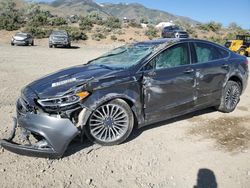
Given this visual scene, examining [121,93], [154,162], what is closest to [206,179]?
[154,162]

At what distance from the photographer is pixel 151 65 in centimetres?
524

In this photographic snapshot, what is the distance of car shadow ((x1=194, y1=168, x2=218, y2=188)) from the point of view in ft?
12.8

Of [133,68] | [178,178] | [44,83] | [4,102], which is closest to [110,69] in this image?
[133,68]

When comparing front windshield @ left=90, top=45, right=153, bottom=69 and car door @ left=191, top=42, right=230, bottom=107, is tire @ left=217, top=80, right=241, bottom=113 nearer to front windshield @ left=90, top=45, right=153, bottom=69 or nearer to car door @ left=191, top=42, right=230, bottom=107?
car door @ left=191, top=42, right=230, bottom=107

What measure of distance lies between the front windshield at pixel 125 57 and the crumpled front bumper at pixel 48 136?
1.49m

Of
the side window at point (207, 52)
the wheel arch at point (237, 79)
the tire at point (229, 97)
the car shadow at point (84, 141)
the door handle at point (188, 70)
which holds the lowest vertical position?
the car shadow at point (84, 141)

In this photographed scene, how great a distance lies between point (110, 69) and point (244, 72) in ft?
11.0

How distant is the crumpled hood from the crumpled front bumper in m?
0.41

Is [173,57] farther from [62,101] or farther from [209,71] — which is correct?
[62,101]

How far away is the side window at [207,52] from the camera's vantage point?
599cm

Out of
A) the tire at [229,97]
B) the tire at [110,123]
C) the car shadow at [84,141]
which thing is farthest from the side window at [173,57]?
the tire at [229,97]

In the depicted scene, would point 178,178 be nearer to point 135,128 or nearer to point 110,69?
point 135,128

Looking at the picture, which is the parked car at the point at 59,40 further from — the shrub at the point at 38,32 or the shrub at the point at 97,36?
the shrub at the point at 38,32

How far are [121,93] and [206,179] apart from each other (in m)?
1.75
